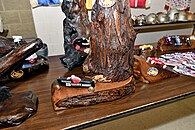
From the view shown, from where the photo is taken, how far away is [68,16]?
852mm

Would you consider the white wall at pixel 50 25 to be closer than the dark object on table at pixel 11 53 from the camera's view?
No

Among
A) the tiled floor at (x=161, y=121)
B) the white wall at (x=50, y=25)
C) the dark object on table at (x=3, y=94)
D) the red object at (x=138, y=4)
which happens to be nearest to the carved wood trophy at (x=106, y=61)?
the dark object on table at (x=3, y=94)

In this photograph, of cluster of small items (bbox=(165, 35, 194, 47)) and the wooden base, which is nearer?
the wooden base

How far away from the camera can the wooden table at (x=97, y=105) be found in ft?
1.83

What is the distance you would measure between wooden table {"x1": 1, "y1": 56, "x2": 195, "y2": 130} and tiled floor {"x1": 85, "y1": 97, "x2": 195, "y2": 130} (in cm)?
54

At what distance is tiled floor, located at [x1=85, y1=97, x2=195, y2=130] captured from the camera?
1.20 m

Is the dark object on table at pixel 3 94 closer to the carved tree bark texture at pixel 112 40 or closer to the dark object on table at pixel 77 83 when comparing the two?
the dark object on table at pixel 77 83

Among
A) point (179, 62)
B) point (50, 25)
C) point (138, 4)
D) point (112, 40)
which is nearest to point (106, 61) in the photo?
point (112, 40)

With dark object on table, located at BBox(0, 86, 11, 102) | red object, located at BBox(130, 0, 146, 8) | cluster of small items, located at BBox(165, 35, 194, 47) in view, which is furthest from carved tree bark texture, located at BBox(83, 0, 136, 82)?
red object, located at BBox(130, 0, 146, 8)

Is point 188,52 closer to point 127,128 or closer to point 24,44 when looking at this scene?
point 127,128

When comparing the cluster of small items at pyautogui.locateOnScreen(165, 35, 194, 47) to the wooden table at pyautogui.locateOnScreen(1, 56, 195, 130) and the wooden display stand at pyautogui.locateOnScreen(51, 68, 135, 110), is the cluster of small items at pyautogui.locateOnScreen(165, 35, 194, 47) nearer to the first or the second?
the wooden table at pyautogui.locateOnScreen(1, 56, 195, 130)

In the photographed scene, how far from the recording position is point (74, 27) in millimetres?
858

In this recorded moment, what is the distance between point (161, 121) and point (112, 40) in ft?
3.00

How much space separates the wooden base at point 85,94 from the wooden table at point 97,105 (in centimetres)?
2
